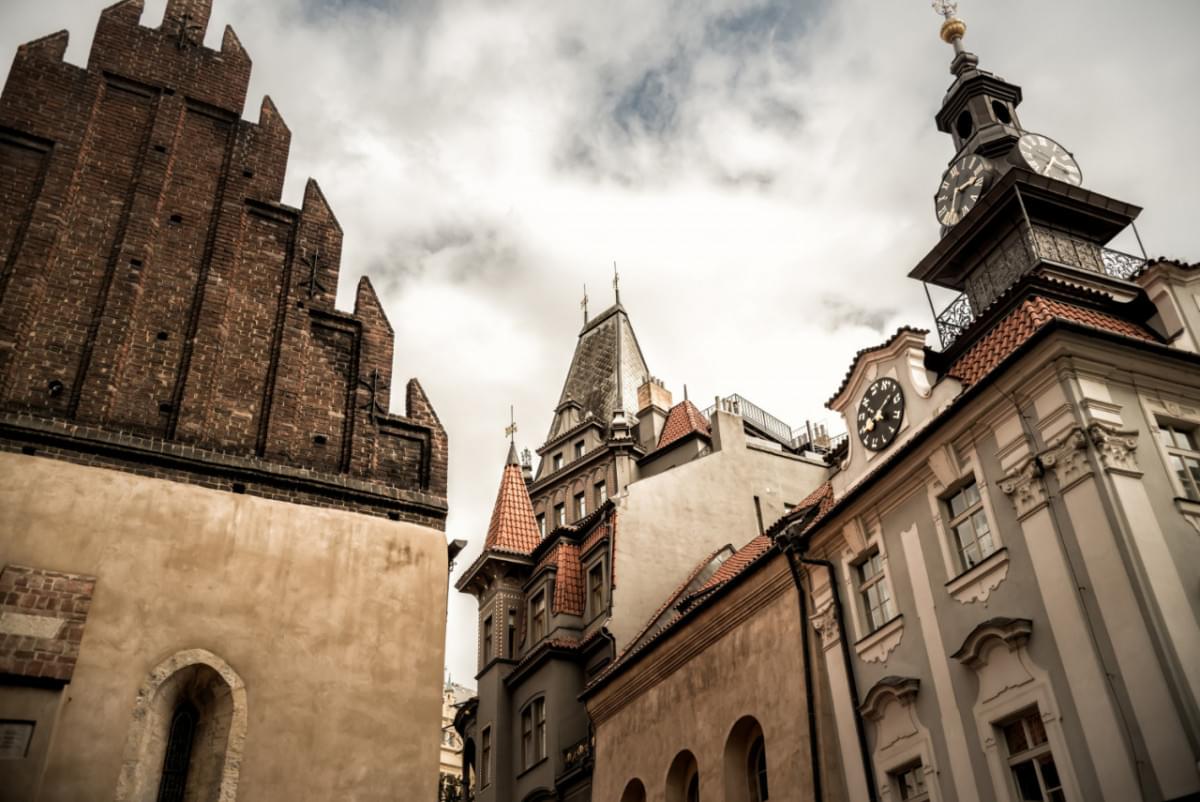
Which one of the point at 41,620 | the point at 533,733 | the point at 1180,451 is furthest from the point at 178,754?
the point at 533,733

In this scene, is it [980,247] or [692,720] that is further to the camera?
[980,247]

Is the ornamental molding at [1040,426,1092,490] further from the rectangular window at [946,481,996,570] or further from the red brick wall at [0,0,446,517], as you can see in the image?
the red brick wall at [0,0,446,517]

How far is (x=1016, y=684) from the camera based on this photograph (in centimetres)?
1352

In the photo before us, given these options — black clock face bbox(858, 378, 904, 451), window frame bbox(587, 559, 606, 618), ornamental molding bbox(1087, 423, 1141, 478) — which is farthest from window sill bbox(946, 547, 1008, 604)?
window frame bbox(587, 559, 606, 618)

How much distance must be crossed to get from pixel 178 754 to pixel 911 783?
32.6 feet

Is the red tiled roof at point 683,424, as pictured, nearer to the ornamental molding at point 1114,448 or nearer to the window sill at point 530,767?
the window sill at point 530,767

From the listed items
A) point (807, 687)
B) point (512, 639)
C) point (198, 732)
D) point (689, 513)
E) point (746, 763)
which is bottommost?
point (198, 732)

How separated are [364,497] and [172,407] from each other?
275cm

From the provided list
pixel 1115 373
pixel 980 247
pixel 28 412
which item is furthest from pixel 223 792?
pixel 980 247

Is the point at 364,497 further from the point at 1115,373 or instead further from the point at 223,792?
the point at 1115,373

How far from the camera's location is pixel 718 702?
2005 centimetres

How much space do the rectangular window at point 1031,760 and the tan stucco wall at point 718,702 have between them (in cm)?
366

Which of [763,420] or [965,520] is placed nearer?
[965,520]

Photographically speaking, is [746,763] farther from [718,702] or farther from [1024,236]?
[1024,236]
